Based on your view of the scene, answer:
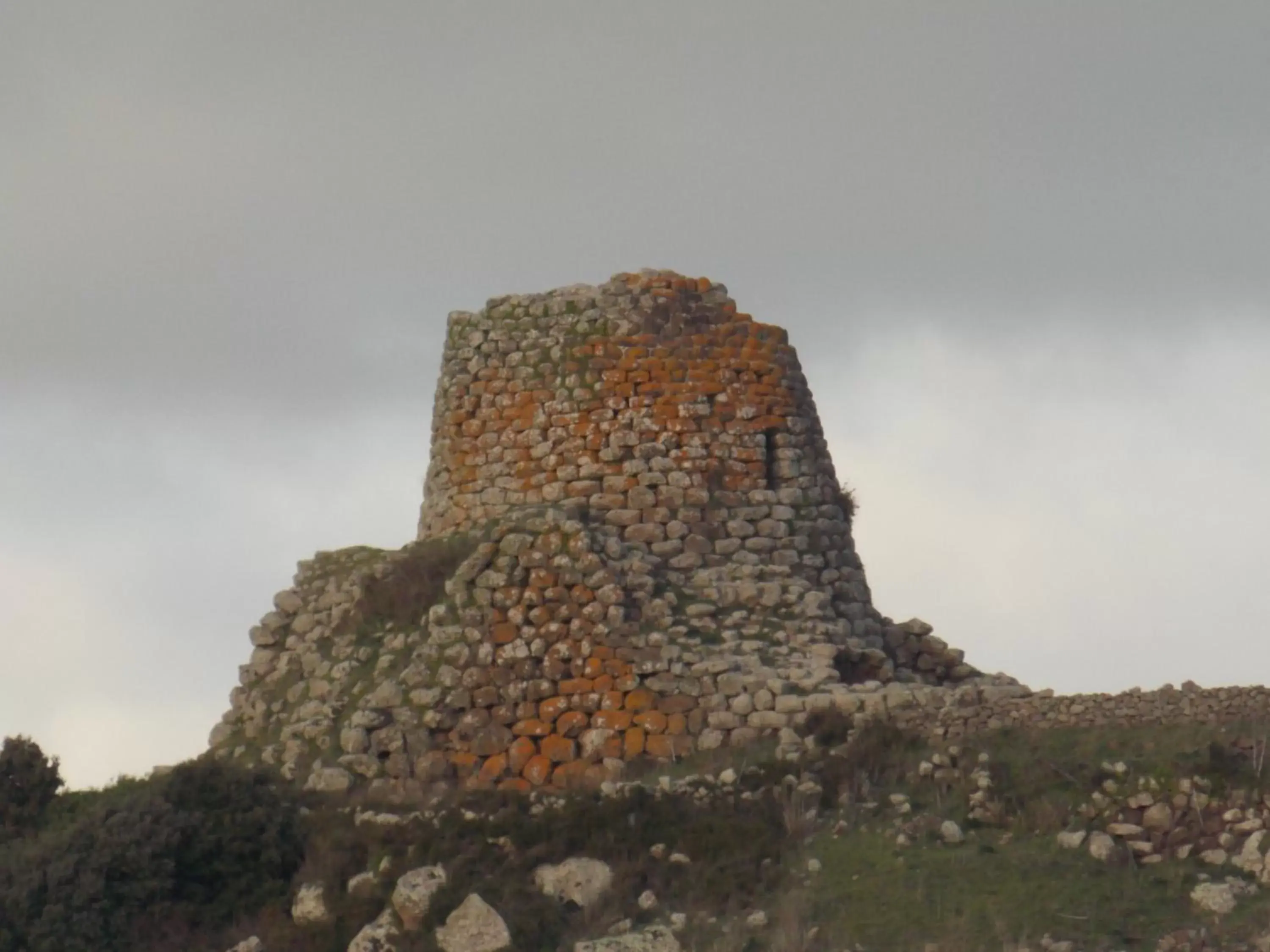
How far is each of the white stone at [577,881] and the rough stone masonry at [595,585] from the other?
83.5 inches

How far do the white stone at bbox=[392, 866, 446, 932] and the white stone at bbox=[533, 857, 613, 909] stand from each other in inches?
27.9

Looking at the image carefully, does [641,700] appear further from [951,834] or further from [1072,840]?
[1072,840]

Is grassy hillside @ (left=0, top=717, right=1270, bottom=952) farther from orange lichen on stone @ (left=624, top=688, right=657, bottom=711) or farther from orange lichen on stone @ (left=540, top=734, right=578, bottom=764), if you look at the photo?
orange lichen on stone @ (left=540, top=734, right=578, bottom=764)

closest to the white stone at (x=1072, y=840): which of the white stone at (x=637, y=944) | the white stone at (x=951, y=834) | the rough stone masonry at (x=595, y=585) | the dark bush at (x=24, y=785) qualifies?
the white stone at (x=951, y=834)

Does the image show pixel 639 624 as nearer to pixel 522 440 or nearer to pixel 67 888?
pixel 522 440

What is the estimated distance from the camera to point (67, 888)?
16.6m

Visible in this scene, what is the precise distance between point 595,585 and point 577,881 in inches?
143

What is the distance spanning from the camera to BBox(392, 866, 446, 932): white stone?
15812mm

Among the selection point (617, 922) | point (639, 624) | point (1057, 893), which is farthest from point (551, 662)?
point (1057, 893)

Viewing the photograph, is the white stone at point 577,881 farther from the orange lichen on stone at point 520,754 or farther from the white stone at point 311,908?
the orange lichen on stone at point 520,754

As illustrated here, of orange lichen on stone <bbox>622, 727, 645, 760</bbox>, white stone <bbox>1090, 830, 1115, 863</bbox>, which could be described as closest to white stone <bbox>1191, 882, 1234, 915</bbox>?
white stone <bbox>1090, 830, 1115, 863</bbox>

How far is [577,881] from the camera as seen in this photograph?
15.9 meters

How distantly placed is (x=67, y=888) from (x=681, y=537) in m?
6.25

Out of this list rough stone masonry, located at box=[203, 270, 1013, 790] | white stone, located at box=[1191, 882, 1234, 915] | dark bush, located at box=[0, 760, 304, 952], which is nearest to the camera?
white stone, located at box=[1191, 882, 1234, 915]
